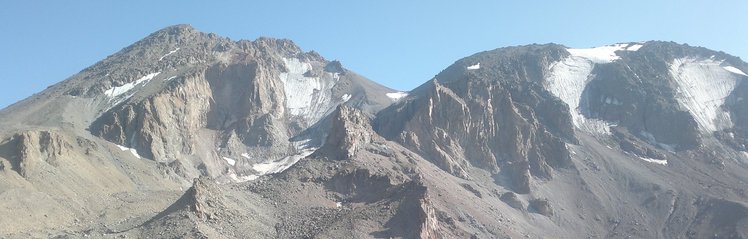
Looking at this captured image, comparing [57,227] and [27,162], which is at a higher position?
[27,162]

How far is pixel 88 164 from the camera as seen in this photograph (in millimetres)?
186500

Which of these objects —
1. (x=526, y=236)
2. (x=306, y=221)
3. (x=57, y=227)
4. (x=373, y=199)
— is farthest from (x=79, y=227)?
(x=526, y=236)

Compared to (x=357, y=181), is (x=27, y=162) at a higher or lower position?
higher

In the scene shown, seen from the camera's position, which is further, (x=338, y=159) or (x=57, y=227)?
(x=338, y=159)

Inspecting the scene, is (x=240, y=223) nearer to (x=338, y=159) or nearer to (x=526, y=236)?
(x=338, y=159)

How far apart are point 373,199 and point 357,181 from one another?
11305 mm

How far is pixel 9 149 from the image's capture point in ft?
536

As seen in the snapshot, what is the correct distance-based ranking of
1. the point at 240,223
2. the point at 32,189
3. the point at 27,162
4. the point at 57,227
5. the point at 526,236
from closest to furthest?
1. the point at 240,223
2. the point at 57,227
3. the point at 32,189
4. the point at 27,162
5. the point at 526,236

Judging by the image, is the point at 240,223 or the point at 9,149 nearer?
the point at 240,223

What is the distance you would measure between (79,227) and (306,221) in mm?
40888

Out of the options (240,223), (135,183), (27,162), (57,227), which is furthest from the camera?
(135,183)

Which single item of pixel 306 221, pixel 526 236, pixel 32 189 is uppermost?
pixel 32 189

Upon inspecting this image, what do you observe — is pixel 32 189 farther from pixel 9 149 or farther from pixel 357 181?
pixel 357 181

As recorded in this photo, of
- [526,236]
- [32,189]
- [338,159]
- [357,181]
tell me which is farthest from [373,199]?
[32,189]
